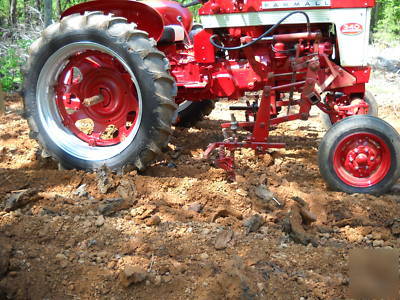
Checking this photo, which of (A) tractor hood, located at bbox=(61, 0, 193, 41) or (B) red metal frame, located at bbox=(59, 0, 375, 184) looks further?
(A) tractor hood, located at bbox=(61, 0, 193, 41)

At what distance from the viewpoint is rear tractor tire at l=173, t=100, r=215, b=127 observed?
548cm

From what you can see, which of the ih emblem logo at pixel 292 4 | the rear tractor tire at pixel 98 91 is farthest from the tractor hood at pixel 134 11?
the ih emblem logo at pixel 292 4

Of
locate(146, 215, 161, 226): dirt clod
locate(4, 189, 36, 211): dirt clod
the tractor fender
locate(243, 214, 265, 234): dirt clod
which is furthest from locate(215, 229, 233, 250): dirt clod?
the tractor fender

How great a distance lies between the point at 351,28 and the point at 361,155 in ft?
3.74

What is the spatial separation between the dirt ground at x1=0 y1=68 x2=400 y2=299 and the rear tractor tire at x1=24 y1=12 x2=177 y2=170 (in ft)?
0.86

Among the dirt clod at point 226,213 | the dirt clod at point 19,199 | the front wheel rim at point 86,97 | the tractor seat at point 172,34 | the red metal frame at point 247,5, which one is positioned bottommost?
the dirt clod at point 226,213

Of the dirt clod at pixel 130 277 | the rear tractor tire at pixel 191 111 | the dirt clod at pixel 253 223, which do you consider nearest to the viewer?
the dirt clod at pixel 130 277

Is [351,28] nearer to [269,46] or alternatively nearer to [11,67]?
[269,46]

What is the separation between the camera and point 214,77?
4.27 metres

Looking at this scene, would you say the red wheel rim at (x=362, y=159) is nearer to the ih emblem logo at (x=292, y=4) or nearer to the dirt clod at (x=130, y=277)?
the ih emblem logo at (x=292, y=4)

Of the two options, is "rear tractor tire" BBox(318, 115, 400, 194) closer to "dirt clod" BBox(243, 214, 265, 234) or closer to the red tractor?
the red tractor

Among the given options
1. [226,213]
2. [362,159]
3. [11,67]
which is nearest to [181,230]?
[226,213]

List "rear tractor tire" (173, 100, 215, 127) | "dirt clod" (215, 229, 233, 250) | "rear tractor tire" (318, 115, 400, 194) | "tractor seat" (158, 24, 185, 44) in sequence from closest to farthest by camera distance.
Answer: "dirt clod" (215, 229, 233, 250) < "rear tractor tire" (318, 115, 400, 194) < "tractor seat" (158, 24, 185, 44) < "rear tractor tire" (173, 100, 215, 127)

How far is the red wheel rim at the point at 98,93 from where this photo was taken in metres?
4.16
